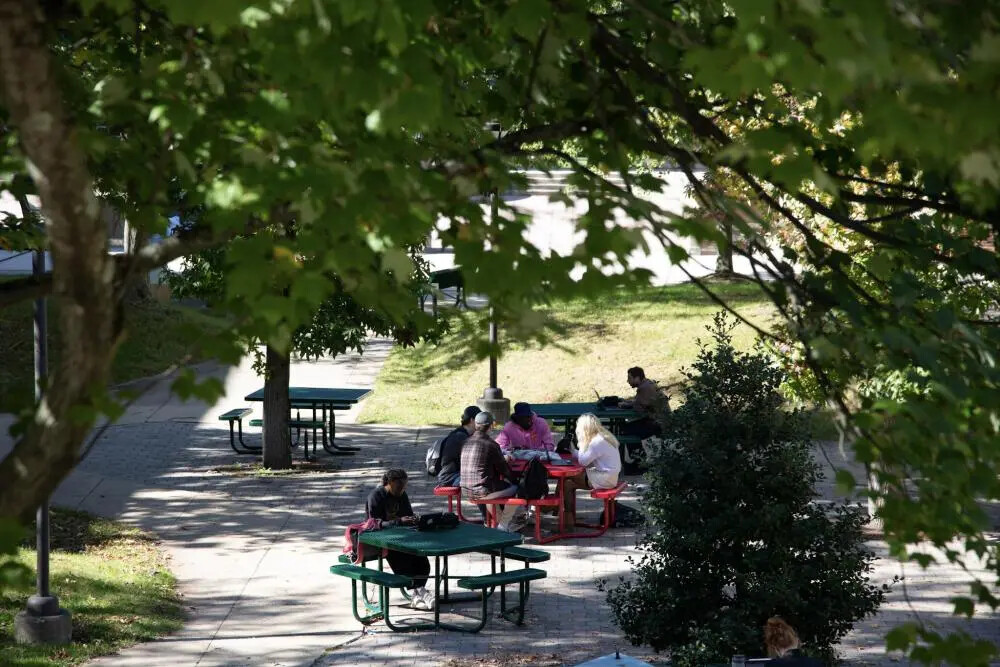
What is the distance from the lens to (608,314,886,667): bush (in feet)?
29.3

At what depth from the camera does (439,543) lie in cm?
1120

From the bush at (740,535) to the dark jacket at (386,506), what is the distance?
132 inches

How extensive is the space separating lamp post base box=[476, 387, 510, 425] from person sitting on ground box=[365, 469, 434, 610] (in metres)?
8.58

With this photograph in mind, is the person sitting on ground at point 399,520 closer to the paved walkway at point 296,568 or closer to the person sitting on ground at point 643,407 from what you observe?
the paved walkway at point 296,568

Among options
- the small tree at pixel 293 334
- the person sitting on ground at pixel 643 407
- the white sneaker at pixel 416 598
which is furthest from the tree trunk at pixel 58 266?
the person sitting on ground at pixel 643 407

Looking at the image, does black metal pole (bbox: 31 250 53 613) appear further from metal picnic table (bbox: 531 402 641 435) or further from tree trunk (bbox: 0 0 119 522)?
metal picnic table (bbox: 531 402 641 435)

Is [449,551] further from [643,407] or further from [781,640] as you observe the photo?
[643,407]

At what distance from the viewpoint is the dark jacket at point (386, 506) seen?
12.2 m

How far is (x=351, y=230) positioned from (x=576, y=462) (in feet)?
37.7

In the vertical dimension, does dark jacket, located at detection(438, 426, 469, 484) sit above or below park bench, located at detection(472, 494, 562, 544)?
above

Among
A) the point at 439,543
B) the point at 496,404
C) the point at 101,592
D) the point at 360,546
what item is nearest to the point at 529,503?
the point at 360,546

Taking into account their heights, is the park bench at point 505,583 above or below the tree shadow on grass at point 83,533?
below

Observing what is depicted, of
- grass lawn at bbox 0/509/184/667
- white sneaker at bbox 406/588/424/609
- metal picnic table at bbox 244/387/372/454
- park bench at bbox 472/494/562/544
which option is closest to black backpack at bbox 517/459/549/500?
park bench at bbox 472/494/562/544

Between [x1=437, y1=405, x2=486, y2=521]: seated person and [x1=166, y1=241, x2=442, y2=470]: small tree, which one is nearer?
[x1=437, y1=405, x2=486, y2=521]: seated person
